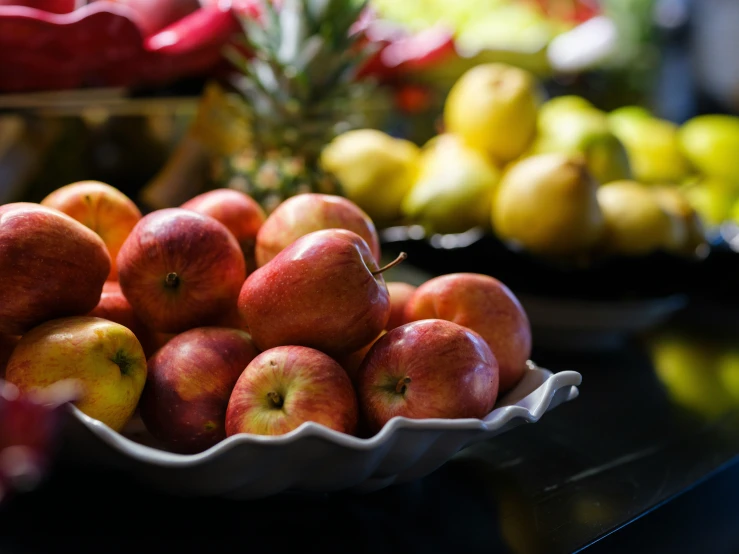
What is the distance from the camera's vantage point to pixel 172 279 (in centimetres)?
54

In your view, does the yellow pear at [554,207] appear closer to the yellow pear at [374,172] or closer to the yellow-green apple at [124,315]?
the yellow pear at [374,172]

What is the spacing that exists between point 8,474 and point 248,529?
275 millimetres

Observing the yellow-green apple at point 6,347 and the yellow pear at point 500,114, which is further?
the yellow pear at point 500,114

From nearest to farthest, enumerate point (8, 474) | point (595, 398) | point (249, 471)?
point (8, 474)
point (249, 471)
point (595, 398)

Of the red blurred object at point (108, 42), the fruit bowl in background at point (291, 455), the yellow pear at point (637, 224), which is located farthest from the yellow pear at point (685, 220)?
the red blurred object at point (108, 42)

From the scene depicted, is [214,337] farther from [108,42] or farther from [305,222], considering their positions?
[108,42]

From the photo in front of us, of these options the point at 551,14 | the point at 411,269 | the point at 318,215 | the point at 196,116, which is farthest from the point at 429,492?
the point at 551,14

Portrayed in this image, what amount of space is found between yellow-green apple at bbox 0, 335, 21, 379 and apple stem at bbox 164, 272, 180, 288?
124mm

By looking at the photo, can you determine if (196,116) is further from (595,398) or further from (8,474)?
(8,474)

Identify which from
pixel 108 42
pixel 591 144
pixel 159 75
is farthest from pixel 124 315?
pixel 591 144

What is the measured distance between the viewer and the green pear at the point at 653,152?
4.31ft

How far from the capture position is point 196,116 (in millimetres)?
1132

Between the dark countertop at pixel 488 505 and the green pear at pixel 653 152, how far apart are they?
2.08ft

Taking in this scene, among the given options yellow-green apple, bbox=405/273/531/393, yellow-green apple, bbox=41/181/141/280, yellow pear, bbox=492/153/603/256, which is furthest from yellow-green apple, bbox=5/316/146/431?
yellow pear, bbox=492/153/603/256
